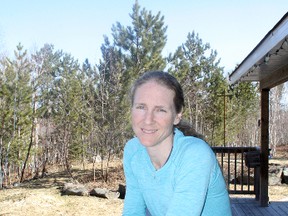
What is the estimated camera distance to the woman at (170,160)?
1.06m

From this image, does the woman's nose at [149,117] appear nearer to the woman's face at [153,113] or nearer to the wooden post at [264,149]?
the woman's face at [153,113]

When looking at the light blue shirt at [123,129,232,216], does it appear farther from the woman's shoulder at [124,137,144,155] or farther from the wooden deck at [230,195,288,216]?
the wooden deck at [230,195,288,216]

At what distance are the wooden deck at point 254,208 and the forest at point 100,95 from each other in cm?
600

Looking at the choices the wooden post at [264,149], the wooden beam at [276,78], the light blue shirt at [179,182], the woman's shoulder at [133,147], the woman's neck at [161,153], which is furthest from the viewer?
the wooden post at [264,149]

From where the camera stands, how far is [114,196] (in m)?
9.02

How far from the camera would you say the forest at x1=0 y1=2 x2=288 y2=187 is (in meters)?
15.2

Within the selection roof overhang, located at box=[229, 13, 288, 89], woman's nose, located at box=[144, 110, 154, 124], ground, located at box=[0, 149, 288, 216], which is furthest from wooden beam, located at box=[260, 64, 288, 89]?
woman's nose, located at box=[144, 110, 154, 124]

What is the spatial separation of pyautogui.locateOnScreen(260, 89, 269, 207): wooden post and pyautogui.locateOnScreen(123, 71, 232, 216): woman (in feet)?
15.0

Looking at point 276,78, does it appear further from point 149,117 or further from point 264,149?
point 149,117

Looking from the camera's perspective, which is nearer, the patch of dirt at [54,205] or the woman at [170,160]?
the woman at [170,160]

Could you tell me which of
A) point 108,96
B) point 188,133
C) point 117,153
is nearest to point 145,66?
point 108,96

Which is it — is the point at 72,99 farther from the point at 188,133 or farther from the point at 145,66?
the point at 188,133

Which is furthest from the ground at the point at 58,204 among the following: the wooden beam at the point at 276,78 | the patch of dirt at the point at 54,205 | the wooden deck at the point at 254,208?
the wooden beam at the point at 276,78

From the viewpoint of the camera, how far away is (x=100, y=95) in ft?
51.1
